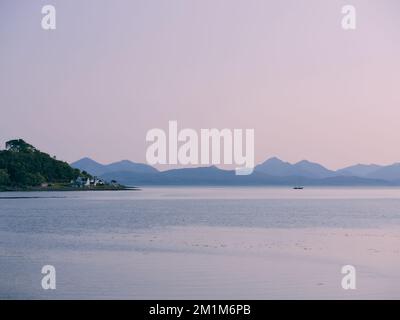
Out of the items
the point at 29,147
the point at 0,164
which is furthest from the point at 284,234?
the point at 29,147

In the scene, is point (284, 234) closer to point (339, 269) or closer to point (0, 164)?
point (339, 269)

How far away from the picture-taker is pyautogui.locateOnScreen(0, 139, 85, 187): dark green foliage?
140000mm

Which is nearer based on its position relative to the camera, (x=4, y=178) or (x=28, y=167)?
(x=4, y=178)

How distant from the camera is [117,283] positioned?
18.6 m

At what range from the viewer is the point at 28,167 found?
144 meters

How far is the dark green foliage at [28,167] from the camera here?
14000cm

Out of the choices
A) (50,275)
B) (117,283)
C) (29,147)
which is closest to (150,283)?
(117,283)

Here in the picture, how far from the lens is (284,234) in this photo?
119 feet

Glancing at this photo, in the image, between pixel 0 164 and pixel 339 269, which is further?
pixel 0 164
